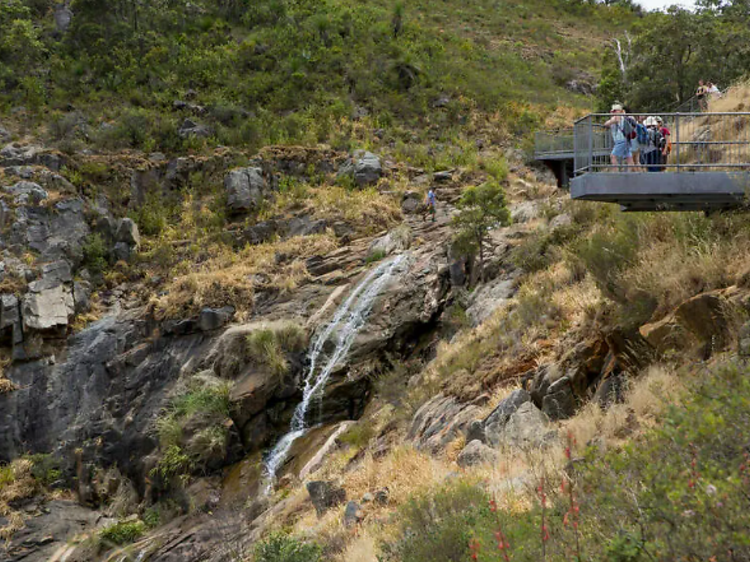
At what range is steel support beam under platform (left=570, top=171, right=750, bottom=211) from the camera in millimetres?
6547

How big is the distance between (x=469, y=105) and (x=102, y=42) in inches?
684

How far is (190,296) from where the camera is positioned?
1731 centimetres

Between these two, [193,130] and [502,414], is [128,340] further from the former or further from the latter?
[502,414]

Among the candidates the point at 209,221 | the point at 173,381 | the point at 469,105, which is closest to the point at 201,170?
the point at 209,221

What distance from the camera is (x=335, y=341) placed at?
47.2 feet

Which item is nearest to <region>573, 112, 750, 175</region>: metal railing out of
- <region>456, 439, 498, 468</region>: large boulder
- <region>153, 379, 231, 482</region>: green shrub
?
<region>456, 439, 498, 468</region>: large boulder

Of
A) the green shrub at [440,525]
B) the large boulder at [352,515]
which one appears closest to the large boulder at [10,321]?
the large boulder at [352,515]

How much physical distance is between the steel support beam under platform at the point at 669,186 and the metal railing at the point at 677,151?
12cm

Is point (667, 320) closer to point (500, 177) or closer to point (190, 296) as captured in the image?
point (190, 296)

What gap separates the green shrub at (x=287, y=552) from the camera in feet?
20.0

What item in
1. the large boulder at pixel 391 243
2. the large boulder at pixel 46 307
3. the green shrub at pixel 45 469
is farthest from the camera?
the large boulder at pixel 391 243

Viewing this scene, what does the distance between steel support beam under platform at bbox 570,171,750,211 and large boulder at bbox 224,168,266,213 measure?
16.8 metres

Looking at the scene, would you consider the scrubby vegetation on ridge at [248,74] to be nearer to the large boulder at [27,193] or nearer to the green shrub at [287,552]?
the large boulder at [27,193]

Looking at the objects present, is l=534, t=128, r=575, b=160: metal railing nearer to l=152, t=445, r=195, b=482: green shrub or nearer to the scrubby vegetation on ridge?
the scrubby vegetation on ridge
